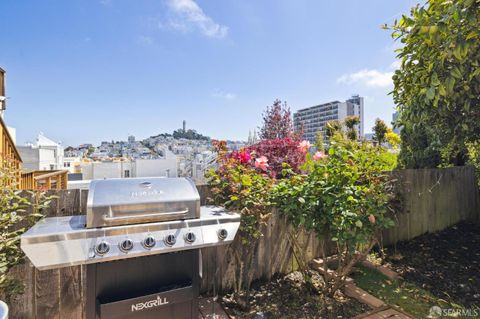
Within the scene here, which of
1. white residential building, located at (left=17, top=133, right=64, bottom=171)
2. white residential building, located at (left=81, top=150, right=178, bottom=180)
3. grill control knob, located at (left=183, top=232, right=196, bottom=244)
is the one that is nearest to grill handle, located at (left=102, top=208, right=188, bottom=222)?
grill control knob, located at (left=183, top=232, right=196, bottom=244)

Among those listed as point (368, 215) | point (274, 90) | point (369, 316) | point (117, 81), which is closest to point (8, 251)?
point (368, 215)

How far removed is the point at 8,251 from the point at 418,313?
334cm

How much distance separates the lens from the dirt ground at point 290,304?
87.3 inches

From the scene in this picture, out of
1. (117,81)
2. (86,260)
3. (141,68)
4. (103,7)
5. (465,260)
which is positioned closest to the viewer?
(86,260)

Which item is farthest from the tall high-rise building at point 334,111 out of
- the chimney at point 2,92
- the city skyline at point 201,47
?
the chimney at point 2,92

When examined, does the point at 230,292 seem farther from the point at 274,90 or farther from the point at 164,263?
the point at 274,90

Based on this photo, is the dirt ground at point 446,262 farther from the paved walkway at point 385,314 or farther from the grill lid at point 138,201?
the grill lid at point 138,201

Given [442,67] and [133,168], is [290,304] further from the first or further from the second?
[133,168]

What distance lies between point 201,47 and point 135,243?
23.3 feet

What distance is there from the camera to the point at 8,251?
5.31 feet

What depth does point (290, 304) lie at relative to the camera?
2.37 metres

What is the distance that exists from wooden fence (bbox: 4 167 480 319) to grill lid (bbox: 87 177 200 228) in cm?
61

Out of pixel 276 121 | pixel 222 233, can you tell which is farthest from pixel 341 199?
pixel 276 121

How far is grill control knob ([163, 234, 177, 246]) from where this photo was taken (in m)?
1.43
